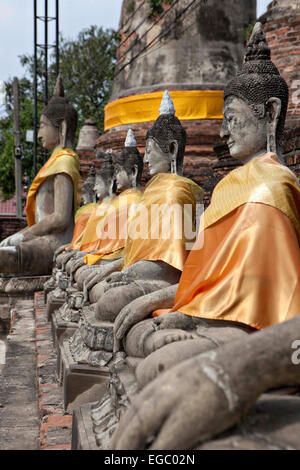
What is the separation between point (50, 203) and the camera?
751 cm

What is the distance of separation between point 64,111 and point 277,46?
265 centimetres

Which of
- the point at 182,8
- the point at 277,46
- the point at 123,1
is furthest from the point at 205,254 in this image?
the point at 123,1

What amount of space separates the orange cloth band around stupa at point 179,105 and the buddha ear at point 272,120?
6828mm

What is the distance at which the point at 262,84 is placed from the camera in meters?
2.85

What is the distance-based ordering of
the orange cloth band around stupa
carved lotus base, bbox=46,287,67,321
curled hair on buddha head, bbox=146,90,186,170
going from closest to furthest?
1. curled hair on buddha head, bbox=146,90,186,170
2. carved lotus base, bbox=46,287,67,321
3. the orange cloth band around stupa

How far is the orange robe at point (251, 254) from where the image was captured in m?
2.42

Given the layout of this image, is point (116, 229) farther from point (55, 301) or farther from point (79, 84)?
point (79, 84)

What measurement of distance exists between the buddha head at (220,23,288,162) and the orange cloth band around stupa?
22.2 feet

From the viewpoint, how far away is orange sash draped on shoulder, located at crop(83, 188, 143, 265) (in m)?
5.21

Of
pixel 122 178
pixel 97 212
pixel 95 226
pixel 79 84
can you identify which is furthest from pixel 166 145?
pixel 79 84

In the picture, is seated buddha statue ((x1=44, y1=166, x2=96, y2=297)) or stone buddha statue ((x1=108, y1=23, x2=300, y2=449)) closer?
stone buddha statue ((x1=108, y1=23, x2=300, y2=449))

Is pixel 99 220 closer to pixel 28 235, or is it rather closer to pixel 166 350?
pixel 28 235

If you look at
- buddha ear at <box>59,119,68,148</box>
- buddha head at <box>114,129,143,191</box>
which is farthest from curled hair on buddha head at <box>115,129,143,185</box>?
buddha ear at <box>59,119,68,148</box>

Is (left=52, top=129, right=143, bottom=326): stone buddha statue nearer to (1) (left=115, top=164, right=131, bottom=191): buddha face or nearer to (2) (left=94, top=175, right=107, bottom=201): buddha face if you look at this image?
(1) (left=115, top=164, right=131, bottom=191): buddha face
